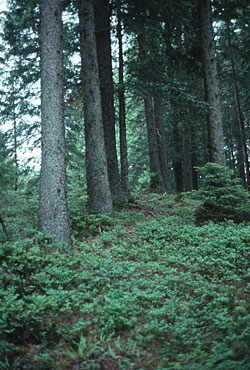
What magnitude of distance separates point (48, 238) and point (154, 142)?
38.0ft

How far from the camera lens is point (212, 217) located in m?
9.81

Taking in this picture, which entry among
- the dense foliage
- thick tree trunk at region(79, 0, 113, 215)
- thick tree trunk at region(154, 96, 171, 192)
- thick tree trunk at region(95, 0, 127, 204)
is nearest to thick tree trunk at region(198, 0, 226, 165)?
the dense foliage

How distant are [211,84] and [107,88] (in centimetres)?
400

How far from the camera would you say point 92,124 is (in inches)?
375

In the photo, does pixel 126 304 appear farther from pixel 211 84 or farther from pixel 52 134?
→ pixel 211 84

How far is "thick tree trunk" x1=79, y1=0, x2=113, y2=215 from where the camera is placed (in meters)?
9.48

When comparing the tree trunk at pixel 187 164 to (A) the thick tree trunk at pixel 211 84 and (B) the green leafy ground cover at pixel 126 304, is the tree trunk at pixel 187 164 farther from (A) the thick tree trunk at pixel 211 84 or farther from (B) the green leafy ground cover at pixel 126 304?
(B) the green leafy ground cover at pixel 126 304

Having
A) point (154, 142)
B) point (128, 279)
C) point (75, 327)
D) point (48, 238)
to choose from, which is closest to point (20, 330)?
point (75, 327)

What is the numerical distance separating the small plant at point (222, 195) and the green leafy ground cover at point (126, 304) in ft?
6.22

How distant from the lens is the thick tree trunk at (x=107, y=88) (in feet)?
36.0

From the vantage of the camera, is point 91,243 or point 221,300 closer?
point 221,300

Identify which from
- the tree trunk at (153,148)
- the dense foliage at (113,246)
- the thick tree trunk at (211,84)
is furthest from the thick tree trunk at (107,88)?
the tree trunk at (153,148)

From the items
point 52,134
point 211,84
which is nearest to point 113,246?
point 52,134

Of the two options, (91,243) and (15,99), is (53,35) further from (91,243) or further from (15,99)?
(15,99)
